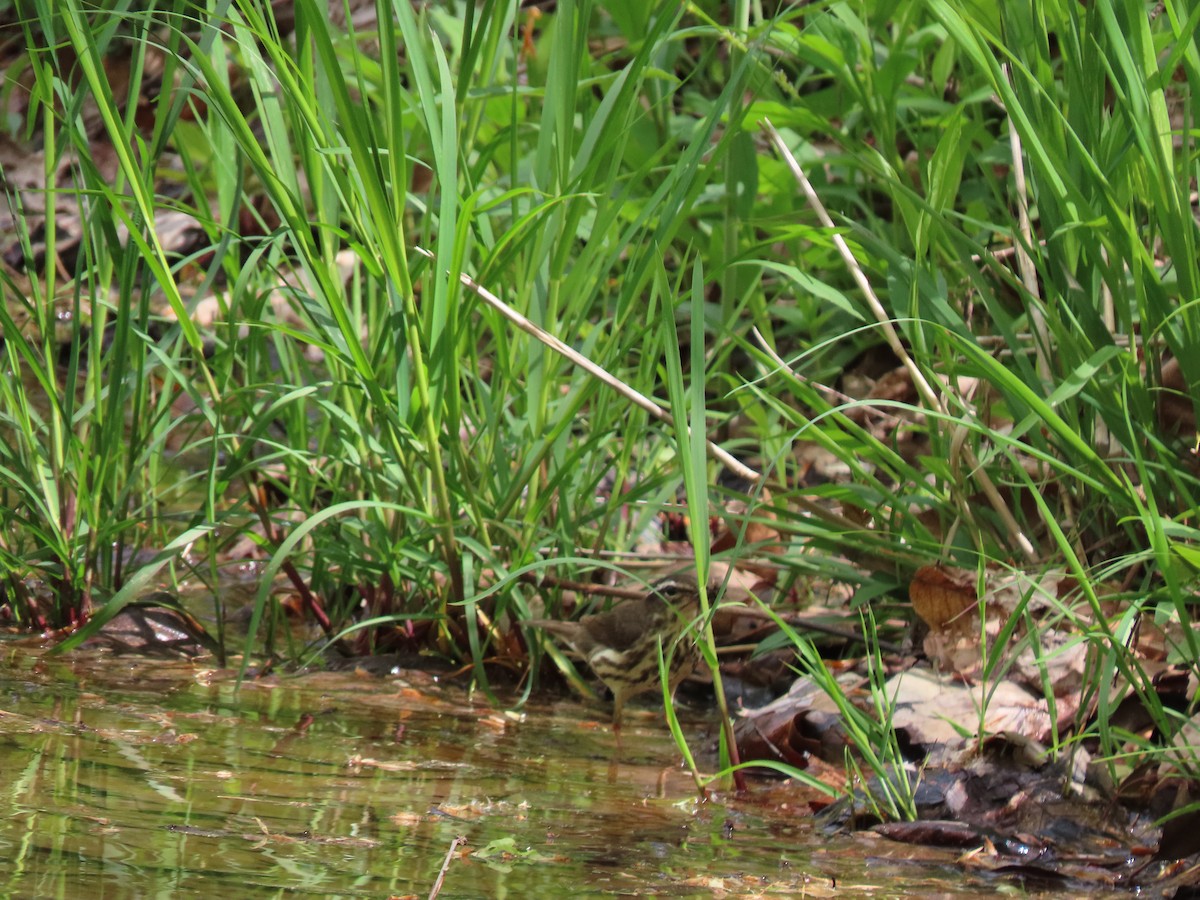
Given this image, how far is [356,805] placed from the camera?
1.58 m

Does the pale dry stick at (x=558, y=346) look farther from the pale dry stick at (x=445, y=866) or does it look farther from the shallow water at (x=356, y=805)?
the pale dry stick at (x=445, y=866)

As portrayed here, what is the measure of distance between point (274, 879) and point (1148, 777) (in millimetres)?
1132

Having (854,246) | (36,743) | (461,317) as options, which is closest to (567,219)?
(461,317)

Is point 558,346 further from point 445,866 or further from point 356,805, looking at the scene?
point 445,866

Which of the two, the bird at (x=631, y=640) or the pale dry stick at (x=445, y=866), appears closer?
the pale dry stick at (x=445, y=866)

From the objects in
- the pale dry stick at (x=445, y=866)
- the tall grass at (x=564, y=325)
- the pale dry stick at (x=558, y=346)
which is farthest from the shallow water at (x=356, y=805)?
the pale dry stick at (x=558, y=346)

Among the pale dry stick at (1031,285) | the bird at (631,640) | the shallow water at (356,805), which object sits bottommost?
the bird at (631,640)

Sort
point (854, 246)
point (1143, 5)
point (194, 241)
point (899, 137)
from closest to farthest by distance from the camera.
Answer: point (1143, 5) < point (854, 246) < point (899, 137) < point (194, 241)

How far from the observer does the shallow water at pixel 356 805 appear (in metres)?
1.28

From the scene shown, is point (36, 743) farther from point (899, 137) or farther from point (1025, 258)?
point (899, 137)

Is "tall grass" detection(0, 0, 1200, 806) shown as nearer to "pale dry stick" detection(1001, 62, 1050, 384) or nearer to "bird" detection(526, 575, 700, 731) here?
"pale dry stick" detection(1001, 62, 1050, 384)

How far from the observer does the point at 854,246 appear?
2.55 metres

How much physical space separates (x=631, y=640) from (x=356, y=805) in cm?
86

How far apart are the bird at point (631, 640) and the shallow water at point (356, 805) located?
0.09 metres
